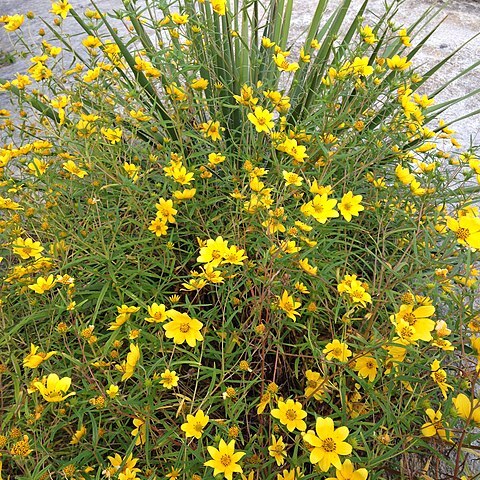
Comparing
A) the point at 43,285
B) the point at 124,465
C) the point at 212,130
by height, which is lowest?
the point at 124,465

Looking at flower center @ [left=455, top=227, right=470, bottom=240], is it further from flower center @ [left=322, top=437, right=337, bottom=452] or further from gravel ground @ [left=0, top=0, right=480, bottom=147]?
gravel ground @ [left=0, top=0, right=480, bottom=147]

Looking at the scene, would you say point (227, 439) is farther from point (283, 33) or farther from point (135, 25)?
point (283, 33)

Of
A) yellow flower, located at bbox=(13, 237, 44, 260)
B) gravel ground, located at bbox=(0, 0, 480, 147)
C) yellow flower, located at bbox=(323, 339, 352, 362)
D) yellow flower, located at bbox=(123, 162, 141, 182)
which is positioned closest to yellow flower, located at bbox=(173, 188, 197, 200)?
yellow flower, located at bbox=(123, 162, 141, 182)

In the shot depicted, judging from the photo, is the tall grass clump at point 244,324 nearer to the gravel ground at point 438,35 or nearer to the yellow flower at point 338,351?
the yellow flower at point 338,351

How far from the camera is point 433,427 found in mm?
847

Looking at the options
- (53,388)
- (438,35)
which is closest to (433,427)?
(53,388)

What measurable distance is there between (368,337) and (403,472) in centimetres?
26

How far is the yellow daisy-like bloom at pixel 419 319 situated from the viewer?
0.82m

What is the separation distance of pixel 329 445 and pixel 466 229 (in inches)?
18.5

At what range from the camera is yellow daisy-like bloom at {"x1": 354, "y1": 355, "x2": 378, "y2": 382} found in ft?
2.99

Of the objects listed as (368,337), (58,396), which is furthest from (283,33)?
(58,396)

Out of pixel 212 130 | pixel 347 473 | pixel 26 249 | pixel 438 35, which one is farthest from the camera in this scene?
pixel 438 35

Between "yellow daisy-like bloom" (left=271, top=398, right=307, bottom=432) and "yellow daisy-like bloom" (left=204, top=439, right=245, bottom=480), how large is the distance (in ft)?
0.35

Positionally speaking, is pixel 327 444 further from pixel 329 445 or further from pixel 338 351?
pixel 338 351
